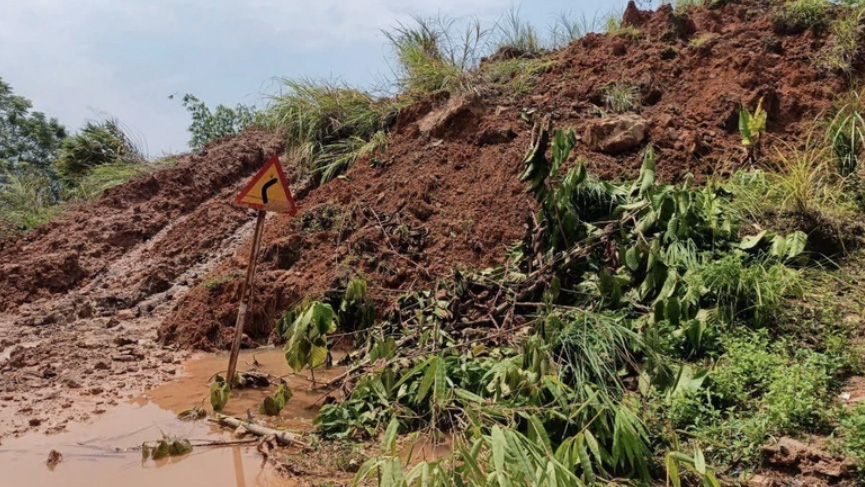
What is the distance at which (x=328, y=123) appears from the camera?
26.4 feet

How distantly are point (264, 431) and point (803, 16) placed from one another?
6.54 m

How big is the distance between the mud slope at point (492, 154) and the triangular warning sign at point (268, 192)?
131 centimetres

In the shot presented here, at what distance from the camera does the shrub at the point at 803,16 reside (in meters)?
6.34

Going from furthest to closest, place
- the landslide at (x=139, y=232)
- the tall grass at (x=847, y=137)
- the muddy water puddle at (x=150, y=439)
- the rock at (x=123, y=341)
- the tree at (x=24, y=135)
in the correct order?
the tree at (x=24, y=135)
the landslide at (x=139, y=232)
the rock at (x=123, y=341)
the tall grass at (x=847, y=137)
the muddy water puddle at (x=150, y=439)

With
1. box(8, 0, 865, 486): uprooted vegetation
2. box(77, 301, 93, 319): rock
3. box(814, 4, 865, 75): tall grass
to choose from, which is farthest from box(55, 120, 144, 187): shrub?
box(814, 4, 865, 75): tall grass

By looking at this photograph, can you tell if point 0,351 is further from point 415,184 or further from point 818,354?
point 818,354

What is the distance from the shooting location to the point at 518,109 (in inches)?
269

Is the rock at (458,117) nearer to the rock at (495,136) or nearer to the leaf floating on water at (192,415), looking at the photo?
the rock at (495,136)

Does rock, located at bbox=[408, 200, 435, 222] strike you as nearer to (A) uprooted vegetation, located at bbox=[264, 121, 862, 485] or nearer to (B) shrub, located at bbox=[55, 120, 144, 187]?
(A) uprooted vegetation, located at bbox=[264, 121, 862, 485]

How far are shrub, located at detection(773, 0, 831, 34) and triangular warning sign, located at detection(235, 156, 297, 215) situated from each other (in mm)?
5579

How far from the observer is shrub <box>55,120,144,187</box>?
420 inches

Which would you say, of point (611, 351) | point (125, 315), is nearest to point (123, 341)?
point (125, 315)

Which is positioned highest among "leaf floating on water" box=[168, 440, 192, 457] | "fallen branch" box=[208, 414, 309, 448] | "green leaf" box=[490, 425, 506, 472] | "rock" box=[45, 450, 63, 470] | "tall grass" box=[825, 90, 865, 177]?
"tall grass" box=[825, 90, 865, 177]

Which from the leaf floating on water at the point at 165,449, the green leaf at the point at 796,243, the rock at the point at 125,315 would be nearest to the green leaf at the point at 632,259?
the green leaf at the point at 796,243
